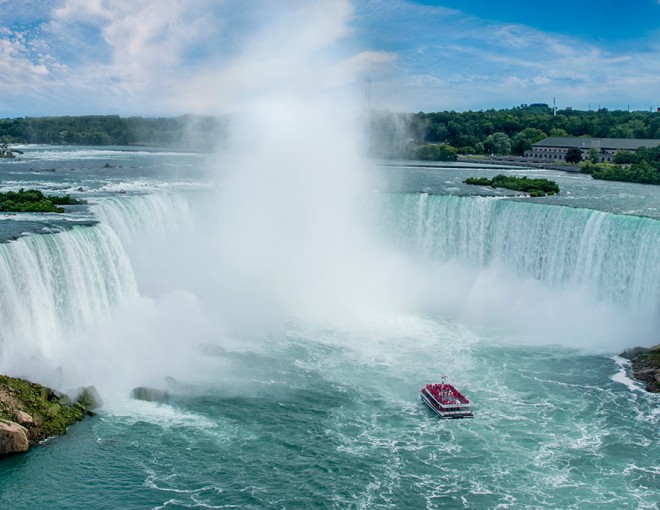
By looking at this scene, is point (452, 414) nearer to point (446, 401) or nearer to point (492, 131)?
point (446, 401)

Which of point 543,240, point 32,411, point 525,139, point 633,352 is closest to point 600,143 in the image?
point 525,139

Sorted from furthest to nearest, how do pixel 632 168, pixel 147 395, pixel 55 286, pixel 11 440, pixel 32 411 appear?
pixel 632 168 < pixel 55 286 < pixel 147 395 < pixel 32 411 < pixel 11 440

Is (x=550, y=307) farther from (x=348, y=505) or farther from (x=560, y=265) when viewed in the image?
(x=348, y=505)

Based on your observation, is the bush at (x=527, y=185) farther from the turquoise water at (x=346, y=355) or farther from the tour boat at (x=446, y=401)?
the tour boat at (x=446, y=401)

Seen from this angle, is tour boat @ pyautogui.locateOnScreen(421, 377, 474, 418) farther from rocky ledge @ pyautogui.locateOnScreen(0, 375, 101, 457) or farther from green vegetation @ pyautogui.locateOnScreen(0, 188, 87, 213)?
green vegetation @ pyautogui.locateOnScreen(0, 188, 87, 213)

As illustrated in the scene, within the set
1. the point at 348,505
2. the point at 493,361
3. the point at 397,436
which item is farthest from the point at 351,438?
the point at 493,361

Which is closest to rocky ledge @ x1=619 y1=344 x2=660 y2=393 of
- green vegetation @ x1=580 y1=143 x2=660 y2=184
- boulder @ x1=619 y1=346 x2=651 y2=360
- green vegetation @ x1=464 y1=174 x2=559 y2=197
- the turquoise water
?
boulder @ x1=619 y1=346 x2=651 y2=360

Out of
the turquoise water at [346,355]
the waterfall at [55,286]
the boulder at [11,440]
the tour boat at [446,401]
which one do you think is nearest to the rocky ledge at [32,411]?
the boulder at [11,440]
